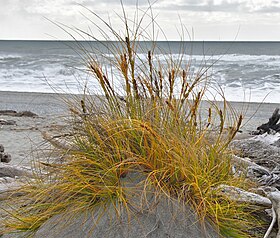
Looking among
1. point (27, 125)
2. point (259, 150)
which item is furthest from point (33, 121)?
point (259, 150)

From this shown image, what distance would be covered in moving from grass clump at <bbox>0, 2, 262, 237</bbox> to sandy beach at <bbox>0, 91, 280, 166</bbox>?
0.35 meters

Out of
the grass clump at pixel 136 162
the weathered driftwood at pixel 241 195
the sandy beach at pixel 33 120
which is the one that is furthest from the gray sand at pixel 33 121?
the weathered driftwood at pixel 241 195

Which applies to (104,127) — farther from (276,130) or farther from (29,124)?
(29,124)

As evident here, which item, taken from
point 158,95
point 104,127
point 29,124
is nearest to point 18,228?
point 104,127

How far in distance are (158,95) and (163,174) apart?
62 cm

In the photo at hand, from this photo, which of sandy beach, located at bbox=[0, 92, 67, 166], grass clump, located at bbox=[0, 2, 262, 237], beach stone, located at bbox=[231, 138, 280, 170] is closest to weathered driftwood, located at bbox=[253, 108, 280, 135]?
beach stone, located at bbox=[231, 138, 280, 170]

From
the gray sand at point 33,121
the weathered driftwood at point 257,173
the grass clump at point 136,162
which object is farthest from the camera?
the gray sand at point 33,121

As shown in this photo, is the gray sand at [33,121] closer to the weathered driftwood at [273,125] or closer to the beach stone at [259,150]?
the weathered driftwood at [273,125]

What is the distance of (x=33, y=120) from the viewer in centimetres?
1040

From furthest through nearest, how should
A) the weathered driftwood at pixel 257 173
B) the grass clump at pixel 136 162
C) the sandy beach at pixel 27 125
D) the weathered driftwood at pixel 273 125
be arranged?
1. the weathered driftwood at pixel 273 125
2. the sandy beach at pixel 27 125
3. the weathered driftwood at pixel 257 173
4. the grass clump at pixel 136 162

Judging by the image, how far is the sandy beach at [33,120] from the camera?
15.4ft

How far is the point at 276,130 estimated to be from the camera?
5828 mm

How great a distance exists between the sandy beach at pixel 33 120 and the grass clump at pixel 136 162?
35cm

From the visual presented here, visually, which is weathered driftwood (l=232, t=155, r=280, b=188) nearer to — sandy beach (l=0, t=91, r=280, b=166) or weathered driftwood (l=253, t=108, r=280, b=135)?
sandy beach (l=0, t=91, r=280, b=166)
